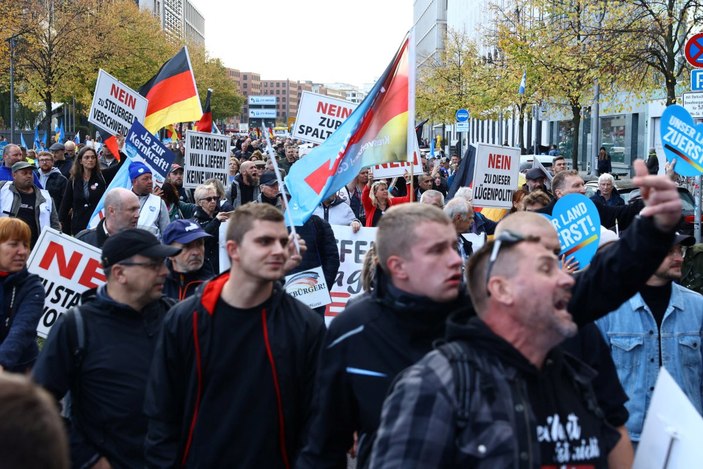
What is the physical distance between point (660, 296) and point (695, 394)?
20.0 inches

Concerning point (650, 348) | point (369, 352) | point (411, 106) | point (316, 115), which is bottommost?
point (650, 348)

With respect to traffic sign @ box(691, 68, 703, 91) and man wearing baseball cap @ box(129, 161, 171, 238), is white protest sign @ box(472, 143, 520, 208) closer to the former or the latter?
traffic sign @ box(691, 68, 703, 91)

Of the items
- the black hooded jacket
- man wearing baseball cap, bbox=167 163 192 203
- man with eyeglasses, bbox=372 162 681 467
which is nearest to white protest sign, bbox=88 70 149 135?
man wearing baseball cap, bbox=167 163 192 203

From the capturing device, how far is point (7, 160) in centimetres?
1503

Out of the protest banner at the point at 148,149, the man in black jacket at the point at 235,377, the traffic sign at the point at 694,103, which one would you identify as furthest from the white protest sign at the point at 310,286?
the traffic sign at the point at 694,103

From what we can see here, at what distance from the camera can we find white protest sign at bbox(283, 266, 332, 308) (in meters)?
8.04

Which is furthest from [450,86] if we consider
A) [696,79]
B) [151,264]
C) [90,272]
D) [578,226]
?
[151,264]

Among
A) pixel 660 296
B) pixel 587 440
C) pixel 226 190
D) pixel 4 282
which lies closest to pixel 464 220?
pixel 660 296

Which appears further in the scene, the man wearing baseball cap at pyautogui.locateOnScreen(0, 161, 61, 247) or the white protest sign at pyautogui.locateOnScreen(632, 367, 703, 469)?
the man wearing baseball cap at pyautogui.locateOnScreen(0, 161, 61, 247)

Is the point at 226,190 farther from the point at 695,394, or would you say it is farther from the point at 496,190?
the point at 695,394

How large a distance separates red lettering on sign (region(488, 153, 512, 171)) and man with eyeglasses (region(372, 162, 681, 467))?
795 centimetres

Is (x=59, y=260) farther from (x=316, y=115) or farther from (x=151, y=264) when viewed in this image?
(x=316, y=115)

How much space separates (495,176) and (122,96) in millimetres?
4898

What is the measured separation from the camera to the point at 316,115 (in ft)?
40.9
